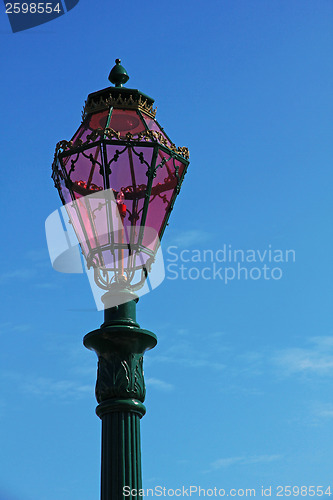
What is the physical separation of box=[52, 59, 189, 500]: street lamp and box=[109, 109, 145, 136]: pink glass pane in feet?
0.03

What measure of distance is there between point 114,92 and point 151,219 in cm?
136

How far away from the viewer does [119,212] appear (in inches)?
345

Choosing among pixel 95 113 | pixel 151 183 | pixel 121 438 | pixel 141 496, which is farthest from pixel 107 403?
pixel 95 113

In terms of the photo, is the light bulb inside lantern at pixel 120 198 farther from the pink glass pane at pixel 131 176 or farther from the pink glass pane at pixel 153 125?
the pink glass pane at pixel 153 125

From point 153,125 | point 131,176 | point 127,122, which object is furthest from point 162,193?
point 127,122

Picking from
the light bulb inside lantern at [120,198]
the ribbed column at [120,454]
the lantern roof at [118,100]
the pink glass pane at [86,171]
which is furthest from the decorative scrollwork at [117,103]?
the ribbed column at [120,454]

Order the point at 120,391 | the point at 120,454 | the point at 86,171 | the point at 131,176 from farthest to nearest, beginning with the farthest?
the point at 86,171 → the point at 131,176 → the point at 120,391 → the point at 120,454

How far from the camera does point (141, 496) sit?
7961 millimetres

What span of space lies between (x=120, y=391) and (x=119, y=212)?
1.73m

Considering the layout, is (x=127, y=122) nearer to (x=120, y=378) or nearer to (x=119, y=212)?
(x=119, y=212)

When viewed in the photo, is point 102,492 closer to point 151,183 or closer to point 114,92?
point 151,183

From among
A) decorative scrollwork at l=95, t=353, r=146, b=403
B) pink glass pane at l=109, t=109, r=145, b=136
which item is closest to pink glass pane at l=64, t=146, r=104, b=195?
pink glass pane at l=109, t=109, r=145, b=136

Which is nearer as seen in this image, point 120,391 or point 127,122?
point 120,391

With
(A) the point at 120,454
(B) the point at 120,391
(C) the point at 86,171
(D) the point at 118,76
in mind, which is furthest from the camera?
(D) the point at 118,76
